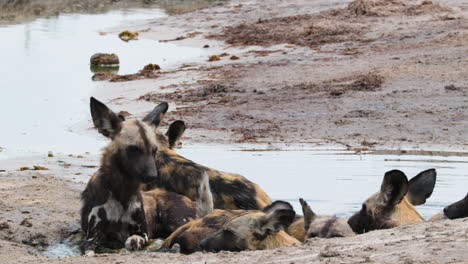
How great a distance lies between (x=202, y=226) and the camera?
5406 millimetres

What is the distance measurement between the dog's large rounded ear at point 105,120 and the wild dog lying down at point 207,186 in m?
0.53

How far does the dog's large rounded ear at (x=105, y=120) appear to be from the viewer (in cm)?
556

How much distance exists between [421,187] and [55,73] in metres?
11.0

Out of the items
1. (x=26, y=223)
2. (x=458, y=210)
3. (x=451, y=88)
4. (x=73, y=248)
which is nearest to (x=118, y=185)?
(x=73, y=248)

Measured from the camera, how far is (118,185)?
5672 millimetres

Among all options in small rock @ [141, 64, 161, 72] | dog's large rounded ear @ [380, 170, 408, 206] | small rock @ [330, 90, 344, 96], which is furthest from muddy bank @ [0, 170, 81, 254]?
small rock @ [141, 64, 161, 72]

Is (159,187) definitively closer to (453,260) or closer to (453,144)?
(453,260)

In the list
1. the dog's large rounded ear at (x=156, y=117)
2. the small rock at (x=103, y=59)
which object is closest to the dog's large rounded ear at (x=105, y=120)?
the dog's large rounded ear at (x=156, y=117)

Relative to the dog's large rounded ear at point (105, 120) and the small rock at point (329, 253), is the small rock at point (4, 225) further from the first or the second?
the small rock at point (329, 253)

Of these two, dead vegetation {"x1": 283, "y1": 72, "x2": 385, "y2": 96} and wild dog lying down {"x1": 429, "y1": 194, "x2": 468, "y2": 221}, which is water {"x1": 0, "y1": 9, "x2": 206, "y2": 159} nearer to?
→ dead vegetation {"x1": 283, "y1": 72, "x2": 385, "y2": 96}

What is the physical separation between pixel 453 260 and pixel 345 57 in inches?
443

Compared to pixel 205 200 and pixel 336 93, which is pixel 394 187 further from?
pixel 336 93

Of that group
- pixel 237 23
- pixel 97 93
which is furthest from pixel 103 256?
pixel 237 23

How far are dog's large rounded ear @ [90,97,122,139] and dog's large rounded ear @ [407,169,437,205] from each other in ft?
6.13
